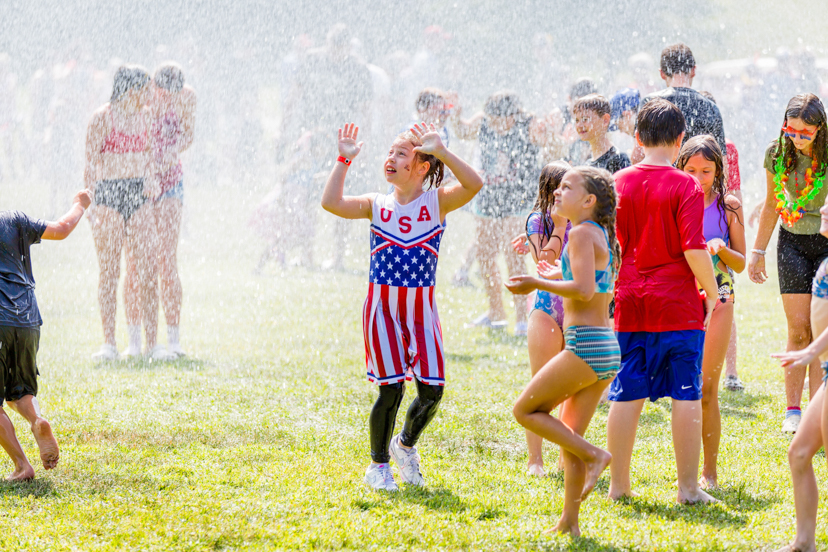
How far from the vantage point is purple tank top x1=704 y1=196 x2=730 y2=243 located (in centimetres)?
407

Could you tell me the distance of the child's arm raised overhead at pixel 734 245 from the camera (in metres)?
Result: 3.88

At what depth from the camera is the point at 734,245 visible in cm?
402

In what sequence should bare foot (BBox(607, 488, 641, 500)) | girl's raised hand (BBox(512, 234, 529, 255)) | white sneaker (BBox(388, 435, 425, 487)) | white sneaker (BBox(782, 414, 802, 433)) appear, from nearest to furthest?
bare foot (BBox(607, 488, 641, 500)), white sneaker (BBox(388, 435, 425, 487)), girl's raised hand (BBox(512, 234, 529, 255)), white sneaker (BBox(782, 414, 802, 433))

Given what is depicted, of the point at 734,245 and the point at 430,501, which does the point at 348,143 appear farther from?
the point at 734,245

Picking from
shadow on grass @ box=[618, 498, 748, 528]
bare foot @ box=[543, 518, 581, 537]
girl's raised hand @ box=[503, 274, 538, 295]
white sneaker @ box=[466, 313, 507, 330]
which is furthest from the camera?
white sneaker @ box=[466, 313, 507, 330]

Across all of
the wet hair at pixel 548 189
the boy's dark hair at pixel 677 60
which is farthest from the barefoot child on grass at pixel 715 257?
the boy's dark hair at pixel 677 60

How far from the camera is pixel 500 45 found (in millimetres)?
27266

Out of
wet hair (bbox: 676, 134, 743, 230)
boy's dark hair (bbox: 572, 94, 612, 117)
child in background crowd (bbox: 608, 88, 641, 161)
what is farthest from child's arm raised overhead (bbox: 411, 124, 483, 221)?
child in background crowd (bbox: 608, 88, 641, 161)

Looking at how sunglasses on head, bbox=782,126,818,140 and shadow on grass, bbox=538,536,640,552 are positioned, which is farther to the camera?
sunglasses on head, bbox=782,126,818,140

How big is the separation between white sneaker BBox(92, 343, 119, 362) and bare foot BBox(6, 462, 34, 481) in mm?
3004

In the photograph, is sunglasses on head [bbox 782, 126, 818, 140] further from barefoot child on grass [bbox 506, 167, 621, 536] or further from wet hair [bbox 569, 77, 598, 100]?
wet hair [bbox 569, 77, 598, 100]

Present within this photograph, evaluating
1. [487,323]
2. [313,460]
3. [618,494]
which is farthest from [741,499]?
[487,323]

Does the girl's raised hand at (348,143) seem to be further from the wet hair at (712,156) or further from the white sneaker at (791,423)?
the white sneaker at (791,423)

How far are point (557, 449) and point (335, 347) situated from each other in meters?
3.23
